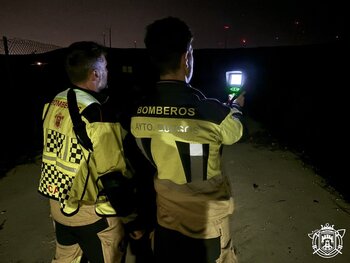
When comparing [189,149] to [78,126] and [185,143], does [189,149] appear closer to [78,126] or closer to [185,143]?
[185,143]

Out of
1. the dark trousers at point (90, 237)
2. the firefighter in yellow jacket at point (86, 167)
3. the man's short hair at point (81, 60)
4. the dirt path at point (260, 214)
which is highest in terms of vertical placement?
the man's short hair at point (81, 60)

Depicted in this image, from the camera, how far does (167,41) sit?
164 centimetres

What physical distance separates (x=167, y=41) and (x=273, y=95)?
28.7 ft

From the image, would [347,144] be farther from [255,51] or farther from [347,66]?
[255,51]

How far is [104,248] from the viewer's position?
6.53ft

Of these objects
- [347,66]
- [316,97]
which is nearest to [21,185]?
[316,97]

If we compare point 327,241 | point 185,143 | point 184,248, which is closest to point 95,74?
point 185,143

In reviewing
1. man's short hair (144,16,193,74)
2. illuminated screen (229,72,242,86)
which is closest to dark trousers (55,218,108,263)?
man's short hair (144,16,193,74)

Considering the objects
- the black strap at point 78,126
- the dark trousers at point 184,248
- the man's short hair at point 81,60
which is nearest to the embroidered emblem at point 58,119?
the black strap at point 78,126

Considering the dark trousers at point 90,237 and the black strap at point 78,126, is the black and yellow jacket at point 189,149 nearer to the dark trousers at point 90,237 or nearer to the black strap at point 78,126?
the black strap at point 78,126

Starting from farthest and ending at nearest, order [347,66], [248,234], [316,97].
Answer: [316,97]
[347,66]
[248,234]

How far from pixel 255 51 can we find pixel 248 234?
1163 centimetres

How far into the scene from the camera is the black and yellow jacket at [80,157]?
1.82 meters

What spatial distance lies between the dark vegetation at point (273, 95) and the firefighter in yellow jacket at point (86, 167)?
109 centimetres
